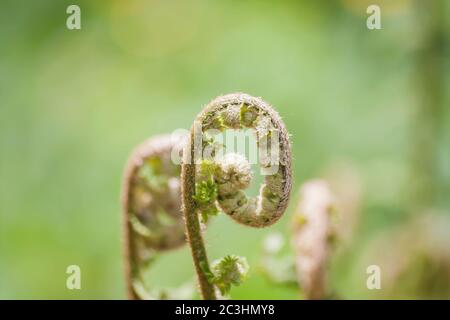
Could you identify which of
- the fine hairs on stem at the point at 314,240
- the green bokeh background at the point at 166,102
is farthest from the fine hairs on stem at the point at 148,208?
the green bokeh background at the point at 166,102

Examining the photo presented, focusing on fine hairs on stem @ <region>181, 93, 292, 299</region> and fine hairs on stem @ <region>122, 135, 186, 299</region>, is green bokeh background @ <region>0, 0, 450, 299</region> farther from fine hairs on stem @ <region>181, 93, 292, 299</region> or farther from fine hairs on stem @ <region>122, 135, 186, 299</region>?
fine hairs on stem @ <region>181, 93, 292, 299</region>

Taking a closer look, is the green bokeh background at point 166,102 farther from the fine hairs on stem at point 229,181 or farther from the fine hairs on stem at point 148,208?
the fine hairs on stem at point 229,181

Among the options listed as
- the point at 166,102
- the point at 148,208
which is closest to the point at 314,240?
the point at 148,208

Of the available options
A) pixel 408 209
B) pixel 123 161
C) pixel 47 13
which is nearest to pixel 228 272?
pixel 408 209

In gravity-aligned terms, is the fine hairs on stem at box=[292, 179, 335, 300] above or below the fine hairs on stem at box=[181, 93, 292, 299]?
below

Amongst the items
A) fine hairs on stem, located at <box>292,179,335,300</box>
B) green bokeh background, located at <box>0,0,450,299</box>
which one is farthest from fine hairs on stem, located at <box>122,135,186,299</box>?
Answer: green bokeh background, located at <box>0,0,450,299</box>

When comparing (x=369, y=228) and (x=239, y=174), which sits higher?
(x=239, y=174)
